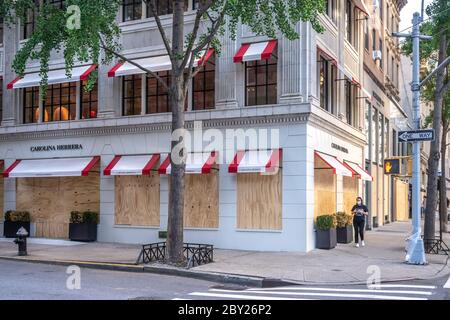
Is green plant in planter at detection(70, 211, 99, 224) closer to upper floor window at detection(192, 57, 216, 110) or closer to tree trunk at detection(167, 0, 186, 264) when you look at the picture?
upper floor window at detection(192, 57, 216, 110)

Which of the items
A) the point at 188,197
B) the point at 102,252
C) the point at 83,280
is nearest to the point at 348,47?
the point at 188,197

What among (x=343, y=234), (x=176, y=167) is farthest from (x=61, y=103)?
(x=343, y=234)

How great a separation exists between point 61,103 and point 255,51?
31.2ft

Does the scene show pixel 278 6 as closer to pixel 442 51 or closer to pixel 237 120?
pixel 237 120

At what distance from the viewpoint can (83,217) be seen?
21.9 m

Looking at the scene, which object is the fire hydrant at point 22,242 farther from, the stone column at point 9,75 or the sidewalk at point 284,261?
the stone column at point 9,75

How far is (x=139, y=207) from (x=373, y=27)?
2002cm

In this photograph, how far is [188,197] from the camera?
68.0 feet

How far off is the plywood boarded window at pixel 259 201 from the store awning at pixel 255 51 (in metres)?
3.93

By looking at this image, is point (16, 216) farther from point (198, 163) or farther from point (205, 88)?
point (205, 88)


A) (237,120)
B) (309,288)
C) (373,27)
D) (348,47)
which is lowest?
(309,288)

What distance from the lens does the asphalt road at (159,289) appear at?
10922 millimetres

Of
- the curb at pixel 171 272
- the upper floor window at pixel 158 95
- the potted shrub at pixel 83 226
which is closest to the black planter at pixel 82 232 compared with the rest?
the potted shrub at pixel 83 226

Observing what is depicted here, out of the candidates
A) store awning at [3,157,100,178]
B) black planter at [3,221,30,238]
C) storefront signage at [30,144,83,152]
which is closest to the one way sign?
store awning at [3,157,100,178]
